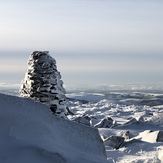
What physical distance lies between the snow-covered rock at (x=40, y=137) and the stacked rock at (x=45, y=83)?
8035mm

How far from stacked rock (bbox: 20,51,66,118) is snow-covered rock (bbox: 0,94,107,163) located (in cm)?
803

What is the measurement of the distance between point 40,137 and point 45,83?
9448mm

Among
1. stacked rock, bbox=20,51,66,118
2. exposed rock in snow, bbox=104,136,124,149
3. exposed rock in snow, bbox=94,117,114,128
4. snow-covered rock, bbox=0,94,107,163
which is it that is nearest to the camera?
snow-covered rock, bbox=0,94,107,163

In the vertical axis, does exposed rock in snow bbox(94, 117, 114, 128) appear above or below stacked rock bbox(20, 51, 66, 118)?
below

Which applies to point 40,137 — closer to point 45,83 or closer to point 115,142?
point 115,142

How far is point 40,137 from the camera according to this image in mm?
6137

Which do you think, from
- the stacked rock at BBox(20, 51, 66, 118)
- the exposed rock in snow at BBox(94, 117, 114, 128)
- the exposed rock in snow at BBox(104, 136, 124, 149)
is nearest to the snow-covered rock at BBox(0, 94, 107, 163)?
the exposed rock in snow at BBox(104, 136, 124, 149)

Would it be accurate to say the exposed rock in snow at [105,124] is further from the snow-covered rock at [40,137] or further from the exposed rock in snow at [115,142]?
the snow-covered rock at [40,137]

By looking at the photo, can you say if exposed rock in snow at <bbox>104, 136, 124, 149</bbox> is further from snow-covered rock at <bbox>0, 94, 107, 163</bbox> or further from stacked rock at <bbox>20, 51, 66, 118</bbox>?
snow-covered rock at <bbox>0, 94, 107, 163</bbox>

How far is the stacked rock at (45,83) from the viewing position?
15.3 m

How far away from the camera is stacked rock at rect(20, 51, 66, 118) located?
15305 millimetres

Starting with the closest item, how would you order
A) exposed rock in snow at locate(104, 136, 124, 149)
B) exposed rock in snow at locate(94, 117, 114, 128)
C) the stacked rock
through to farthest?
exposed rock in snow at locate(104, 136, 124, 149), the stacked rock, exposed rock in snow at locate(94, 117, 114, 128)

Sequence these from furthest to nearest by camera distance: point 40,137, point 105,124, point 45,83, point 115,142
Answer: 1. point 105,124
2. point 45,83
3. point 115,142
4. point 40,137

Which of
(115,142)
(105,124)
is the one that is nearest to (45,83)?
(115,142)
